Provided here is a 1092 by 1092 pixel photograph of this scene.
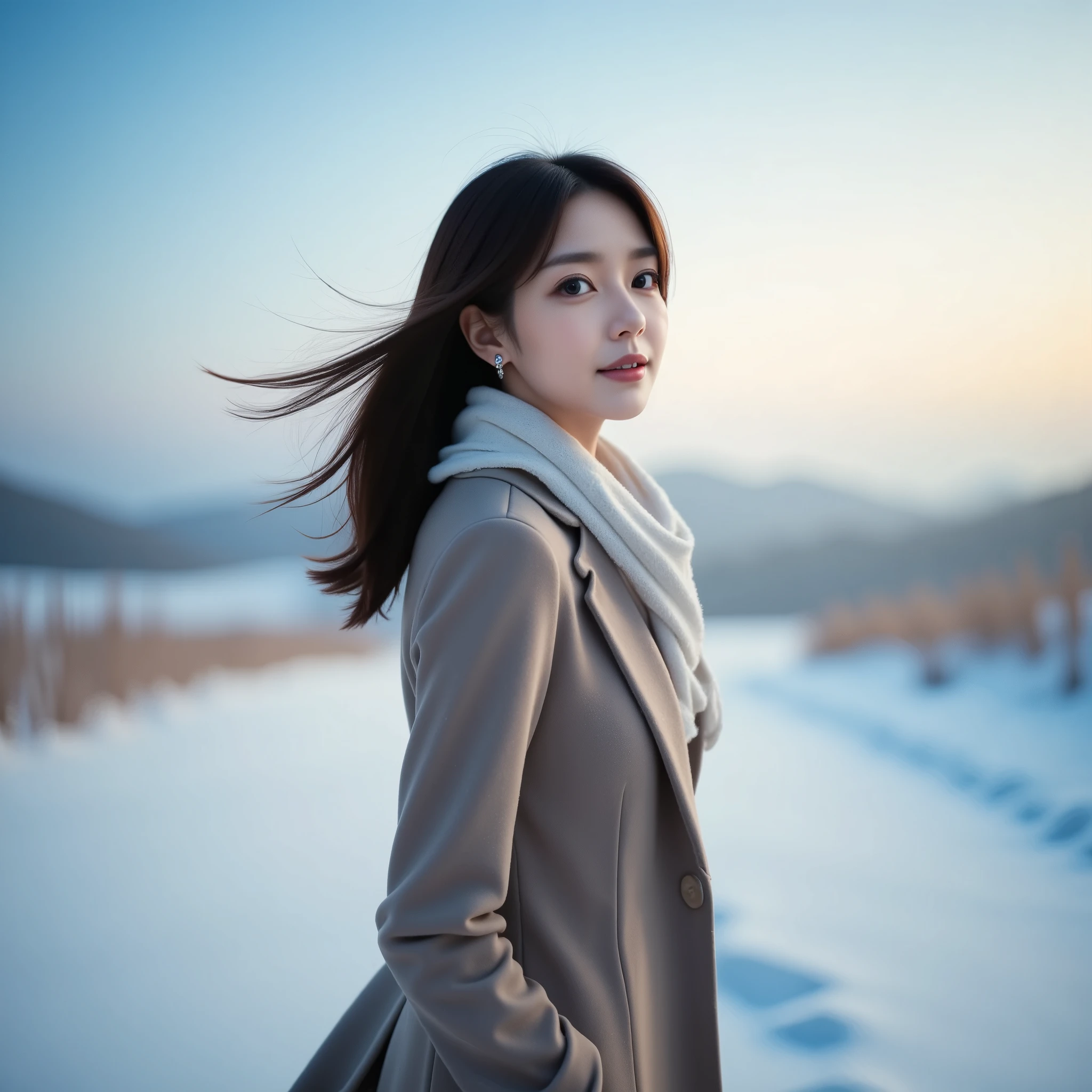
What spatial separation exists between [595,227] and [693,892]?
2.68 ft

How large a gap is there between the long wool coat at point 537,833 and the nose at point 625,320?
8.7 inches

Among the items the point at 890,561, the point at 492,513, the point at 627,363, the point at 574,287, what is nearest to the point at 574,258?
the point at 574,287

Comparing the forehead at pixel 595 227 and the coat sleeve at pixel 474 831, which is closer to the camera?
the coat sleeve at pixel 474 831

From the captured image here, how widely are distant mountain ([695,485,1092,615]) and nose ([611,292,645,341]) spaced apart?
4.07 metres

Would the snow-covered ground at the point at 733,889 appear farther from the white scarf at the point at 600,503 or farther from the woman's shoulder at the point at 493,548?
the woman's shoulder at the point at 493,548

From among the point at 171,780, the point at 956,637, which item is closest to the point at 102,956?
the point at 171,780

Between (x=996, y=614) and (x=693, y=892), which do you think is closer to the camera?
(x=693, y=892)

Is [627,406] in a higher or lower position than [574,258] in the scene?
lower

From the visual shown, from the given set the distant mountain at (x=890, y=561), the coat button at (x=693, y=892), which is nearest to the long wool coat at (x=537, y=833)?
the coat button at (x=693, y=892)

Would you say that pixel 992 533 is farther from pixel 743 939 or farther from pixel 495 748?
pixel 495 748

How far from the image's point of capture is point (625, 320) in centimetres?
109

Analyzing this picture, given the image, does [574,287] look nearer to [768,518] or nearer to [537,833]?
[537,833]

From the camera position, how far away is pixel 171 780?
12.5 feet

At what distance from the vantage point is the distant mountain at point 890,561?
6.02m
